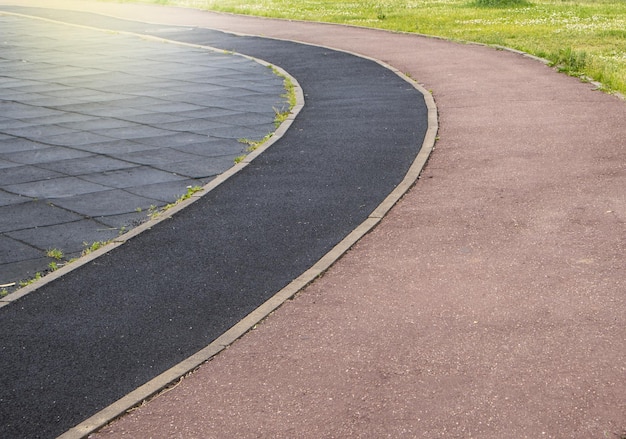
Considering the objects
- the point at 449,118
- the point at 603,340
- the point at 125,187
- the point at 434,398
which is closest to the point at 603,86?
the point at 449,118

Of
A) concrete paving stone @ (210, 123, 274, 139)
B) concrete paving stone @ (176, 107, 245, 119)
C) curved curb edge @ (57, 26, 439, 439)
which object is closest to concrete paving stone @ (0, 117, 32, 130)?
concrete paving stone @ (176, 107, 245, 119)

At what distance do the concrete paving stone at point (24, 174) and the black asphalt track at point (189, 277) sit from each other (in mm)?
2339

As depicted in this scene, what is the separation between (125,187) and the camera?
1021 centimetres

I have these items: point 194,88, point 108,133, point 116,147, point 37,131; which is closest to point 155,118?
point 108,133

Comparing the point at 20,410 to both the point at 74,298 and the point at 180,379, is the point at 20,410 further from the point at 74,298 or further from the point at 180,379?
the point at 74,298

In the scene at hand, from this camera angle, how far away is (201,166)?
11.1 metres

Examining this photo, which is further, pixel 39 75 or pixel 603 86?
pixel 39 75

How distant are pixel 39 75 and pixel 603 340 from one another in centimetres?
1648

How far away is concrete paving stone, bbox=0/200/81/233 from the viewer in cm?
890

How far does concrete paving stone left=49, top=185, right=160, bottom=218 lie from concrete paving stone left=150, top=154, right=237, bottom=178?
103cm

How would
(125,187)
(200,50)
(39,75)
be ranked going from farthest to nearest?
(200,50), (39,75), (125,187)

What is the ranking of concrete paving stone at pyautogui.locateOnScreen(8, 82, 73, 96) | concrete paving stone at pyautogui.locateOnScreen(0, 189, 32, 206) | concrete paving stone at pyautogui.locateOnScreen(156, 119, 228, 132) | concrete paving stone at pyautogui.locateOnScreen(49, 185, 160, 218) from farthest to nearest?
concrete paving stone at pyautogui.locateOnScreen(8, 82, 73, 96) < concrete paving stone at pyautogui.locateOnScreen(156, 119, 228, 132) < concrete paving stone at pyautogui.locateOnScreen(0, 189, 32, 206) < concrete paving stone at pyautogui.locateOnScreen(49, 185, 160, 218)

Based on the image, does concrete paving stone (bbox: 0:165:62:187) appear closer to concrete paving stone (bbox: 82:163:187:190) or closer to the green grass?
concrete paving stone (bbox: 82:163:187:190)

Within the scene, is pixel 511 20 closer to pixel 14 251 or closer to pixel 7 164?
pixel 7 164
